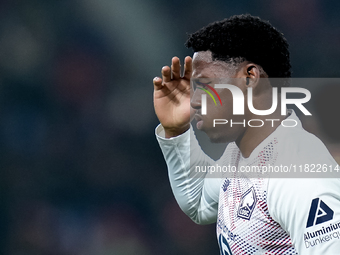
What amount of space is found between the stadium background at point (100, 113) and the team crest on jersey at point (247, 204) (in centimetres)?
265

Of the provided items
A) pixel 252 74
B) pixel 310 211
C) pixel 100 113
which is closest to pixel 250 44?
pixel 252 74

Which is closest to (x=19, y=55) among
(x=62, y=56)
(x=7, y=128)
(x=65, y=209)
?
(x=62, y=56)

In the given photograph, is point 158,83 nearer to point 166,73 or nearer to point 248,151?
point 166,73

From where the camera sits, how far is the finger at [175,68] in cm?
158

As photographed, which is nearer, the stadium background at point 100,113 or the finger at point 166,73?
the finger at point 166,73

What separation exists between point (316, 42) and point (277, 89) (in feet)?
10.7

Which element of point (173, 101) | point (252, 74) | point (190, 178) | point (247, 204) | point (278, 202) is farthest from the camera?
point (190, 178)

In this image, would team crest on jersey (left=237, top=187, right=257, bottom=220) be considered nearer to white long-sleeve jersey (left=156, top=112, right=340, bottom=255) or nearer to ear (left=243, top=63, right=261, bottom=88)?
white long-sleeve jersey (left=156, top=112, right=340, bottom=255)

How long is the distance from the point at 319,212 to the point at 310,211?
25mm

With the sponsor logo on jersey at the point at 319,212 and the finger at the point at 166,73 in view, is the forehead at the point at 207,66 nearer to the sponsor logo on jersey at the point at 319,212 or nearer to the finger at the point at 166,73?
the finger at the point at 166,73

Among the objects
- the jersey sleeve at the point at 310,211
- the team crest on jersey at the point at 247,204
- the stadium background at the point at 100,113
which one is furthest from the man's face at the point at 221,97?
the stadium background at the point at 100,113

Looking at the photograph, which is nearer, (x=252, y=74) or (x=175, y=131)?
(x=252, y=74)

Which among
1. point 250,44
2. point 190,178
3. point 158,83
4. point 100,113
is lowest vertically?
point 190,178

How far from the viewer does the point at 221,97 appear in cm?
155
